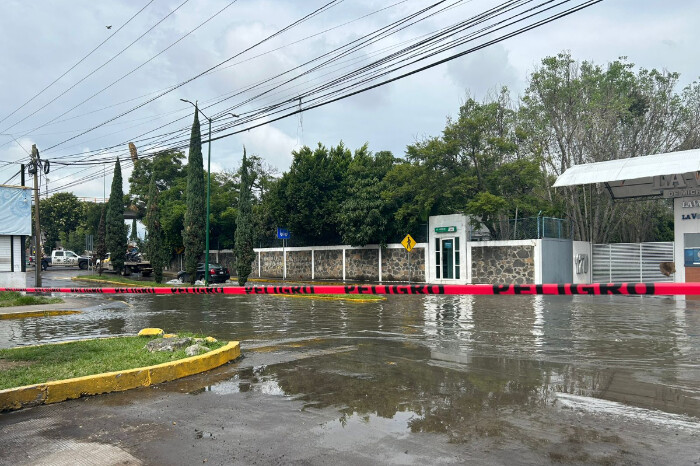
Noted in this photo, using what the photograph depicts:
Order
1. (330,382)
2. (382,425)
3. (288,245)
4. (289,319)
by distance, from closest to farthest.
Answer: (382,425), (330,382), (289,319), (288,245)

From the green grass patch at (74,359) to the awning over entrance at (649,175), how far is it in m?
22.7

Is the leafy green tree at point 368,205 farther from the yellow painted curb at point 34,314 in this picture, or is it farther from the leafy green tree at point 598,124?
the yellow painted curb at point 34,314

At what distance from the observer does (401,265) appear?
117ft

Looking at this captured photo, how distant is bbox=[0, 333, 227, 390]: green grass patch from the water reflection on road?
35.8 inches

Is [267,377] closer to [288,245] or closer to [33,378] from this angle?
[33,378]

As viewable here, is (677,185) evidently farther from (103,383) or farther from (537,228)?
(103,383)

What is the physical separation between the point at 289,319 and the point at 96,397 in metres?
8.84

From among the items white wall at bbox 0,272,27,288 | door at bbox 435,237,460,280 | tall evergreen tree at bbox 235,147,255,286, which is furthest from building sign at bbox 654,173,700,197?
white wall at bbox 0,272,27,288

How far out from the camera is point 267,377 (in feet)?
24.4

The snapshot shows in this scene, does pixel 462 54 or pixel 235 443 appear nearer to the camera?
pixel 235 443

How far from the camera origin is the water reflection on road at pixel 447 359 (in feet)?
19.3

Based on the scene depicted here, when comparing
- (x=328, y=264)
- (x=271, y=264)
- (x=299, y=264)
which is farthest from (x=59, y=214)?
(x=328, y=264)

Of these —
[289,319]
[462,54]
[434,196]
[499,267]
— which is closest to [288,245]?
[434,196]

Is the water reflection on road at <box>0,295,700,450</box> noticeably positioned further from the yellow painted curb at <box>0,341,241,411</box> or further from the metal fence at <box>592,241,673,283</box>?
the metal fence at <box>592,241,673,283</box>
